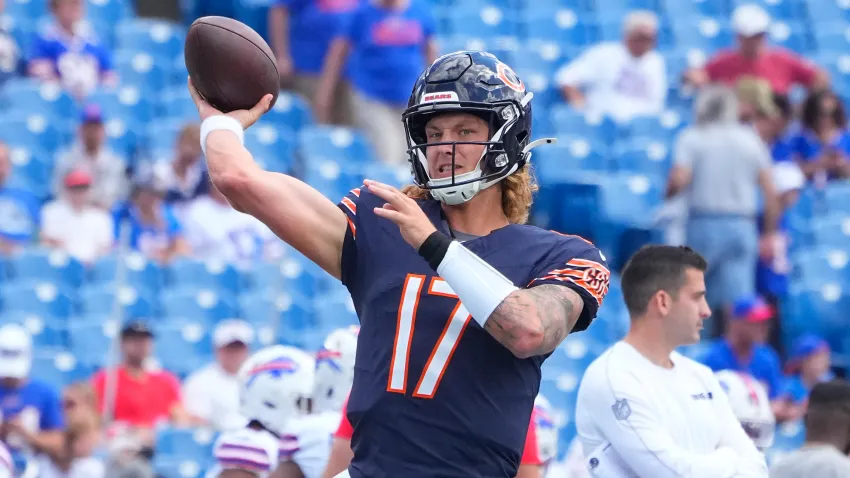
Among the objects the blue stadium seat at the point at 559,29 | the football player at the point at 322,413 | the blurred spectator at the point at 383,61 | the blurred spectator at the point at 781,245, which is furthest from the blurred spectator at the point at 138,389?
the blue stadium seat at the point at 559,29

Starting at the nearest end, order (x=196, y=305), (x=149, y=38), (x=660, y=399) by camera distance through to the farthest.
→ (x=660, y=399) < (x=196, y=305) < (x=149, y=38)

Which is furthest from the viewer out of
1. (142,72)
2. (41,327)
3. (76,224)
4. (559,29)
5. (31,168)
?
(559,29)

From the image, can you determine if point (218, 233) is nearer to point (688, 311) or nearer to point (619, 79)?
point (619, 79)

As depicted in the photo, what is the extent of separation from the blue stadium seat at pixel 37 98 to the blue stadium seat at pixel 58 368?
2275mm

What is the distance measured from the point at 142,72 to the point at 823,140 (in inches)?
208

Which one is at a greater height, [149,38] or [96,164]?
[149,38]

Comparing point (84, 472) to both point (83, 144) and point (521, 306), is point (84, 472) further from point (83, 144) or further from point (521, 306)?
point (521, 306)

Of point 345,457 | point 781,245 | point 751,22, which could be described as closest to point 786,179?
point 781,245

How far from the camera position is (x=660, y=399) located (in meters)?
4.62

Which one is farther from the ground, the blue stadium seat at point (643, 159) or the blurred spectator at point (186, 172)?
the blue stadium seat at point (643, 159)

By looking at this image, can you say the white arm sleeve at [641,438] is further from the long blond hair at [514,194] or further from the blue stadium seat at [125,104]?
the blue stadium seat at [125,104]

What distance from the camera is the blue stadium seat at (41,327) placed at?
8852mm

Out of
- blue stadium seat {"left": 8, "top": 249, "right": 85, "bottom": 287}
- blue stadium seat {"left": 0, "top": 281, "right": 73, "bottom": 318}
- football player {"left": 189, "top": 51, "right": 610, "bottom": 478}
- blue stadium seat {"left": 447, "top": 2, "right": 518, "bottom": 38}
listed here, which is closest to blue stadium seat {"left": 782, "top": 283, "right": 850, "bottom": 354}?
blue stadium seat {"left": 447, "top": 2, "right": 518, "bottom": 38}

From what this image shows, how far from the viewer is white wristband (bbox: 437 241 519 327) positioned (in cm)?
316
